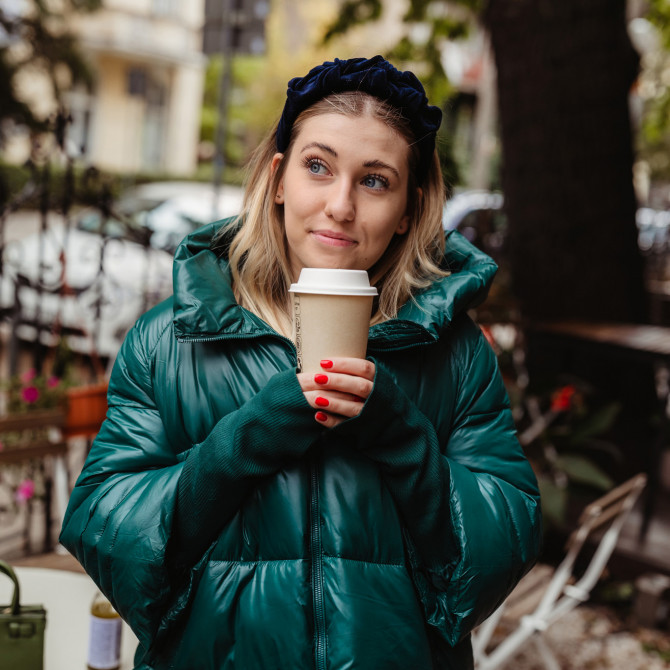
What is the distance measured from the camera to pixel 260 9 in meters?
6.39

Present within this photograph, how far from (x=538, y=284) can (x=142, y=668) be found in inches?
158

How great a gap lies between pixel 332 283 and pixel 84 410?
2602 mm

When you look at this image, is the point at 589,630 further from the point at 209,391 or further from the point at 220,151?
the point at 220,151

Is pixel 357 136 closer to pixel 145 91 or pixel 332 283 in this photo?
pixel 332 283

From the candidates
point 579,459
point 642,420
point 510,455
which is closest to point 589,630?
point 579,459

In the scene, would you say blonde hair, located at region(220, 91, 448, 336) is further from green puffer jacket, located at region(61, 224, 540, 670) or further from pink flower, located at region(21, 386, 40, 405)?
pink flower, located at region(21, 386, 40, 405)

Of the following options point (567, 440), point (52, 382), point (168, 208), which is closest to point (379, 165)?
point (52, 382)

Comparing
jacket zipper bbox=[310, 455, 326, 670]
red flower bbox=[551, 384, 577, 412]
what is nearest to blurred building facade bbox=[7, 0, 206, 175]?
red flower bbox=[551, 384, 577, 412]

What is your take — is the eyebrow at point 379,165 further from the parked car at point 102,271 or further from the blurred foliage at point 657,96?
the blurred foliage at point 657,96

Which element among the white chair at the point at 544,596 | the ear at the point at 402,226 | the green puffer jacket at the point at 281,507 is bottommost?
the white chair at the point at 544,596

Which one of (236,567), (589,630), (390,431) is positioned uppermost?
(390,431)

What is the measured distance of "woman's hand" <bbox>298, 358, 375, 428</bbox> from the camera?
4.16ft

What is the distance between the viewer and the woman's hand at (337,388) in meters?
1.27

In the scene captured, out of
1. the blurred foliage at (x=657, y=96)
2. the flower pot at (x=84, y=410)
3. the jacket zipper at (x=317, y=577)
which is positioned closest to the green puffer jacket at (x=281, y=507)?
the jacket zipper at (x=317, y=577)
